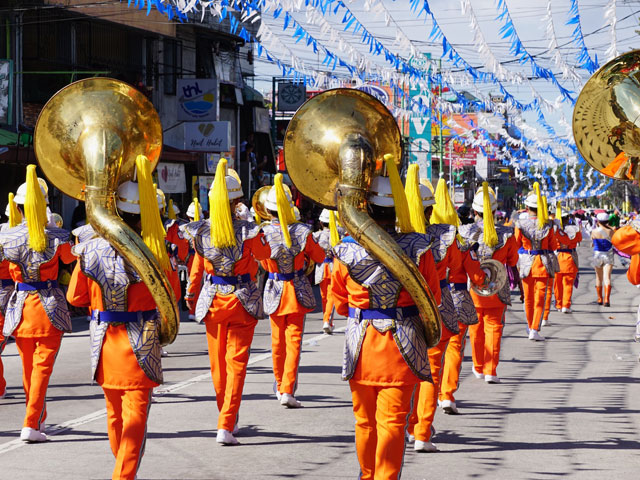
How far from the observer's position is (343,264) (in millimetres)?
5512

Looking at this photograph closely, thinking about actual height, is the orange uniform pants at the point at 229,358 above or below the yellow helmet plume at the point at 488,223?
below

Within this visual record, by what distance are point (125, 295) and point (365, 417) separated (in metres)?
1.48

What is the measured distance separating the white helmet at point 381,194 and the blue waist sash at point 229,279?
2.46m

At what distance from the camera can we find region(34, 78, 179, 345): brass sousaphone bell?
5.21 m

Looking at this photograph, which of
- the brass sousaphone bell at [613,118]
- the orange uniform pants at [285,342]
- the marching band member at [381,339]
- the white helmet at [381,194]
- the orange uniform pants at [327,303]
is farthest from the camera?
the orange uniform pants at [327,303]

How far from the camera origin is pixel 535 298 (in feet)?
45.5

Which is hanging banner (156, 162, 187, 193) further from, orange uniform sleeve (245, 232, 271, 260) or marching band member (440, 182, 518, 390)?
orange uniform sleeve (245, 232, 271, 260)

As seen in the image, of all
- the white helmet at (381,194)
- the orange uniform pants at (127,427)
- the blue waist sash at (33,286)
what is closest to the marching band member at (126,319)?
the orange uniform pants at (127,427)

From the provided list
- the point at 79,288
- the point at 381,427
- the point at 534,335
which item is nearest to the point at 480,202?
the point at 534,335

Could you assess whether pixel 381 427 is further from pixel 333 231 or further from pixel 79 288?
pixel 333 231

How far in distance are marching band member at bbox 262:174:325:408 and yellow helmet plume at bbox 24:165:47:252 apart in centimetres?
211

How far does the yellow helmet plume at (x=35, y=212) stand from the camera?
297 inches

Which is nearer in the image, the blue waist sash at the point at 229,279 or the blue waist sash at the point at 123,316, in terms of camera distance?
the blue waist sash at the point at 123,316

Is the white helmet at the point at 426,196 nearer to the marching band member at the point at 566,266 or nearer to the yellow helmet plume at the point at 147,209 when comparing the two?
the yellow helmet plume at the point at 147,209
